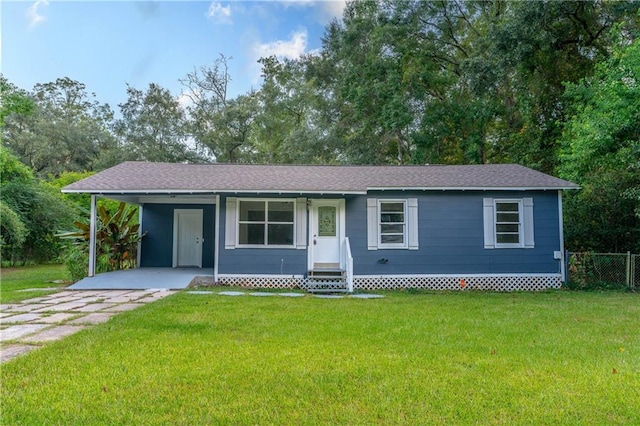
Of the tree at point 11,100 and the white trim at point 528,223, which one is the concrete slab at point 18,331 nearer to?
the white trim at point 528,223

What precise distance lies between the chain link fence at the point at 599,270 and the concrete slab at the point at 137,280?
403 inches

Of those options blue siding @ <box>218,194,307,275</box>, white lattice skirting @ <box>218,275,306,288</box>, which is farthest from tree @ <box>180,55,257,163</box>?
white lattice skirting @ <box>218,275,306,288</box>

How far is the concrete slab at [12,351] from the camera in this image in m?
4.10

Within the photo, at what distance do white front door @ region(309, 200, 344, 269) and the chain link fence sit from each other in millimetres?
6431

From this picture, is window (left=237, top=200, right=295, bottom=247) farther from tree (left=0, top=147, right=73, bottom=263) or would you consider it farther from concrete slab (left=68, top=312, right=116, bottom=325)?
tree (left=0, top=147, right=73, bottom=263)

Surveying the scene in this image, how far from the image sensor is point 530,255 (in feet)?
35.0

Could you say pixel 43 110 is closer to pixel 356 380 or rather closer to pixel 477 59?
pixel 477 59

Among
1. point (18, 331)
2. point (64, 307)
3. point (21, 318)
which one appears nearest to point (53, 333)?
point (18, 331)

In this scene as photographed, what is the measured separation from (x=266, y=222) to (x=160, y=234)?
179 inches

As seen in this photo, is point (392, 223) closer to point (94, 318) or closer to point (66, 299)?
point (94, 318)

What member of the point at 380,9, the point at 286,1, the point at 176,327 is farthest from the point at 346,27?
the point at 176,327

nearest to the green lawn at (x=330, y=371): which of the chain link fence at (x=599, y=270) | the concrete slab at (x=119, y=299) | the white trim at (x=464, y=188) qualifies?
the concrete slab at (x=119, y=299)

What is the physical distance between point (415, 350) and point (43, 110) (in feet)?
124

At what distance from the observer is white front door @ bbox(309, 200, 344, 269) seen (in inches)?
415
